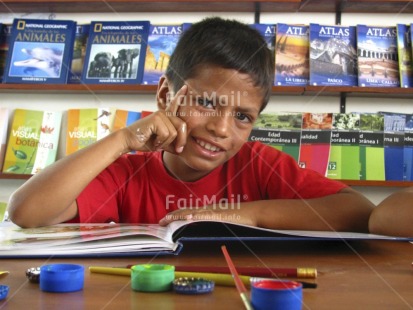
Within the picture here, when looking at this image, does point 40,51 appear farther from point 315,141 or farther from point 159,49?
point 315,141

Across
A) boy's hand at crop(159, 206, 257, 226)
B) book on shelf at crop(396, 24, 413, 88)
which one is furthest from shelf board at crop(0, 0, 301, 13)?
boy's hand at crop(159, 206, 257, 226)

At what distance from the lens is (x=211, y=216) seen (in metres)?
0.73

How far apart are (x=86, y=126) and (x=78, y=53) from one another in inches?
12.2

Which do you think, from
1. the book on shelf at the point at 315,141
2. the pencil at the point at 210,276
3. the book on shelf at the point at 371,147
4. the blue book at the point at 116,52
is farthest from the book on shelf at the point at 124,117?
the pencil at the point at 210,276

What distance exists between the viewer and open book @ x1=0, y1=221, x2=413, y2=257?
0.55 m

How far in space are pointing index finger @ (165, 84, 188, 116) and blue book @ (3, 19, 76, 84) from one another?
110 cm

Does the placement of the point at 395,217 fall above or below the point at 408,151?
below

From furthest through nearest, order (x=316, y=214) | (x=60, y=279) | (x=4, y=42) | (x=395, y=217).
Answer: (x=4, y=42) → (x=316, y=214) → (x=395, y=217) → (x=60, y=279)

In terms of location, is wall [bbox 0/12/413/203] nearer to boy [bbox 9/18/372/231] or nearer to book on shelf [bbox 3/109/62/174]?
book on shelf [bbox 3/109/62/174]

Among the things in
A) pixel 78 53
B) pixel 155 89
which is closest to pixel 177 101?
pixel 155 89

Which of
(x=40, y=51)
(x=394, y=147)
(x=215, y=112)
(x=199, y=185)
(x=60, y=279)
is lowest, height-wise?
(x=60, y=279)

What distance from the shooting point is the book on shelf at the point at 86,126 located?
6.36 feet

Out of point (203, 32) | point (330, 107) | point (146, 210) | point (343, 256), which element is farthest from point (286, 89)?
point (343, 256)

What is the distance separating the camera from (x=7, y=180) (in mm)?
2055
